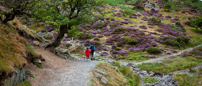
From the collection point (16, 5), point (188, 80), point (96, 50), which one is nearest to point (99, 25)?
point (96, 50)

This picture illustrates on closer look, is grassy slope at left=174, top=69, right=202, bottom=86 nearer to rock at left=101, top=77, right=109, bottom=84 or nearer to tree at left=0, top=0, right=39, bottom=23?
rock at left=101, top=77, right=109, bottom=84

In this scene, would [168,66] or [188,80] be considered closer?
[188,80]

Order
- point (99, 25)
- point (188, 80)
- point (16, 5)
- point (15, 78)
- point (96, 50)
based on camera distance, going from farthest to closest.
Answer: point (99, 25) → point (96, 50) → point (188, 80) → point (16, 5) → point (15, 78)

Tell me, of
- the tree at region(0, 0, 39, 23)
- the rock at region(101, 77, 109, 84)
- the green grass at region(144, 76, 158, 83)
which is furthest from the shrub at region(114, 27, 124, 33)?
the tree at region(0, 0, 39, 23)

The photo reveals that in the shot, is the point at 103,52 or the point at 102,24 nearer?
the point at 103,52

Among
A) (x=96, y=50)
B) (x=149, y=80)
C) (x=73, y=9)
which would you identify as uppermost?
(x=73, y=9)

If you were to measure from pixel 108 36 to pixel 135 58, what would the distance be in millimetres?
15042

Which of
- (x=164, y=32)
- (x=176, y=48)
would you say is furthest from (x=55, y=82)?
(x=164, y=32)

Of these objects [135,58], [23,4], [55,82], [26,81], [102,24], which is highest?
[23,4]

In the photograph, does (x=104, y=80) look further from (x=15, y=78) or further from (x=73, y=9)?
(x=73, y=9)

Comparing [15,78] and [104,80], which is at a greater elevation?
[15,78]

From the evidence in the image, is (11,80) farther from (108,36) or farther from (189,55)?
(108,36)

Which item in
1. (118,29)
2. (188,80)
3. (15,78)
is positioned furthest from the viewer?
(118,29)

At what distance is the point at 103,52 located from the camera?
102ft
